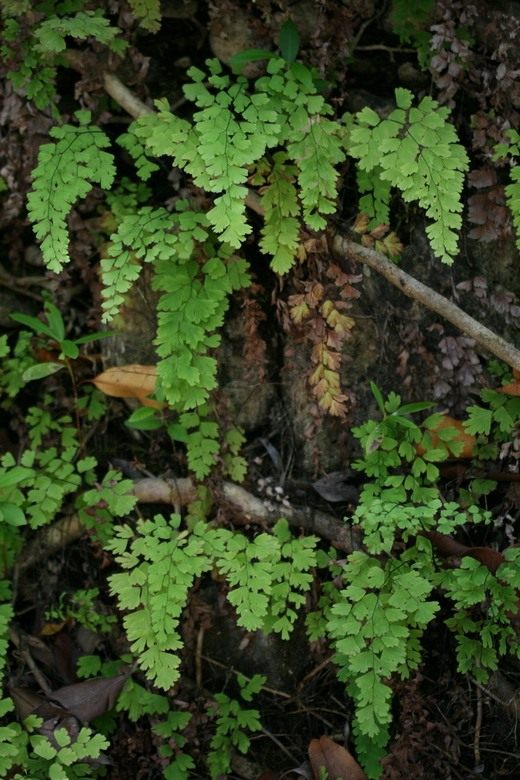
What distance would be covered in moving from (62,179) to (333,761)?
2529mm

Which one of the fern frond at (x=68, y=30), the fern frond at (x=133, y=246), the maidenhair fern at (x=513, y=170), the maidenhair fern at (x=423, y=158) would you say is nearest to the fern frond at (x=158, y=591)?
the fern frond at (x=133, y=246)

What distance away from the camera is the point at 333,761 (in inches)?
124

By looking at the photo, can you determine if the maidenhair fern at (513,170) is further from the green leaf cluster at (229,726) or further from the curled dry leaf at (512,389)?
the green leaf cluster at (229,726)

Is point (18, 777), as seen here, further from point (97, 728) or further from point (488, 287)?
point (488, 287)

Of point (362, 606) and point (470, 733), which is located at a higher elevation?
point (362, 606)

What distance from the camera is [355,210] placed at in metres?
3.53

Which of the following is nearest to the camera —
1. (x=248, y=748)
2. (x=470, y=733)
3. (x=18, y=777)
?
(x=18, y=777)

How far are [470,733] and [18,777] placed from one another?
177 cm

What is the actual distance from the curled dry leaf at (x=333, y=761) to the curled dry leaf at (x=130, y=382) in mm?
1571

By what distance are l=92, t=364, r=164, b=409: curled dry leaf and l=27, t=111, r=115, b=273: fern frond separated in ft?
2.56

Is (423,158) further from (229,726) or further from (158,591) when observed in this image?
(229,726)

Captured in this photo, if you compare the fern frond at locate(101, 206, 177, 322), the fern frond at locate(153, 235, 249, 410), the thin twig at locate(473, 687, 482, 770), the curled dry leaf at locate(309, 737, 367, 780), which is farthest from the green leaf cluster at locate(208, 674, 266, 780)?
the fern frond at locate(101, 206, 177, 322)

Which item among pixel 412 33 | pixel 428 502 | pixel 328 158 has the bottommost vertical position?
pixel 428 502

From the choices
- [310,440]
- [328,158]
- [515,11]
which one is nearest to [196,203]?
[328,158]
